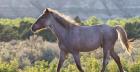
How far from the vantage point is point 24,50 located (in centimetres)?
1989

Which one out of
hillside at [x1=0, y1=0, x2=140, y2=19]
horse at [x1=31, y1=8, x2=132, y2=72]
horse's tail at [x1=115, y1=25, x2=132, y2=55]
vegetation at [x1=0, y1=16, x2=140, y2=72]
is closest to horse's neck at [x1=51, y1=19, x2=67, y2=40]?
horse at [x1=31, y1=8, x2=132, y2=72]

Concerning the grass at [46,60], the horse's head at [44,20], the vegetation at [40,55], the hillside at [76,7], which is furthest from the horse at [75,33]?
the hillside at [76,7]

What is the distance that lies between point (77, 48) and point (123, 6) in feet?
287

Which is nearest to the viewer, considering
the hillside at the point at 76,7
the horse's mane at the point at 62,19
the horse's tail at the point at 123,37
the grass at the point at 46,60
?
the horse's mane at the point at 62,19

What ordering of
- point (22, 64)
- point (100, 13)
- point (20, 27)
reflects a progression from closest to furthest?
point (22, 64)
point (20, 27)
point (100, 13)

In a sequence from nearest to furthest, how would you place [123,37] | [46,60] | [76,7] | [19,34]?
[123,37], [46,60], [19,34], [76,7]

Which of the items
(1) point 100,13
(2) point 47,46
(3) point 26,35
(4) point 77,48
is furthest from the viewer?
(1) point 100,13

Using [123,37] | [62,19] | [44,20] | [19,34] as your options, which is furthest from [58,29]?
[19,34]

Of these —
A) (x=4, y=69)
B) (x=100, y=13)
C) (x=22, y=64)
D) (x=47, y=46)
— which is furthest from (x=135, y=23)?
(x=100, y=13)

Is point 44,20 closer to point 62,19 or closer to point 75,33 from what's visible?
point 62,19

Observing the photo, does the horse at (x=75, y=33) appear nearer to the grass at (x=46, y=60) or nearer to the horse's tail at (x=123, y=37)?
the horse's tail at (x=123, y=37)

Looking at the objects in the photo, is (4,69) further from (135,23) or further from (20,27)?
(135,23)

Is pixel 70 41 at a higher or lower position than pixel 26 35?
higher

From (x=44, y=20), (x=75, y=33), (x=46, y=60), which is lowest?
(x=46, y=60)
